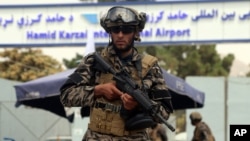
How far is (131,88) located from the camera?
437 centimetres

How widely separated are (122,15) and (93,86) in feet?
1.48

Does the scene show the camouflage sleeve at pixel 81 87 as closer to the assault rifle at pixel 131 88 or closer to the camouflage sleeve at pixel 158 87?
the assault rifle at pixel 131 88

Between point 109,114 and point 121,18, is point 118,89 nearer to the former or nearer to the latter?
point 109,114

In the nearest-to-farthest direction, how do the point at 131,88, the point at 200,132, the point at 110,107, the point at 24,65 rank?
the point at 131,88, the point at 110,107, the point at 200,132, the point at 24,65

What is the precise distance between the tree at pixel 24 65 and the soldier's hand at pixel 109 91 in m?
44.9

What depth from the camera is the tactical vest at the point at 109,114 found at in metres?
4.48

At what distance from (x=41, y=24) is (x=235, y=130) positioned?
68.7 feet

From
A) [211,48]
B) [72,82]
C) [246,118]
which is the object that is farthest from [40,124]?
[211,48]

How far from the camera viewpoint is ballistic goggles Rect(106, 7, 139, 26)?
4566 mm

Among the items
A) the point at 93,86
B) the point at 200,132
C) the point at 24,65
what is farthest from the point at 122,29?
Result: the point at 24,65

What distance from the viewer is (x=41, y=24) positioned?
26406 mm

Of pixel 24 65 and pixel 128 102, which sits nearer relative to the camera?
pixel 128 102

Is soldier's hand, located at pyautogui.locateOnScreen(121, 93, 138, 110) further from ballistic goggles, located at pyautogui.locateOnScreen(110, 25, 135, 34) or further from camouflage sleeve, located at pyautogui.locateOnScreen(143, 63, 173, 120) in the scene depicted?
ballistic goggles, located at pyautogui.locateOnScreen(110, 25, 135, 34)

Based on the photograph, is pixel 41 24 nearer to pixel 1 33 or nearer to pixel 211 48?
pixel 1 33
